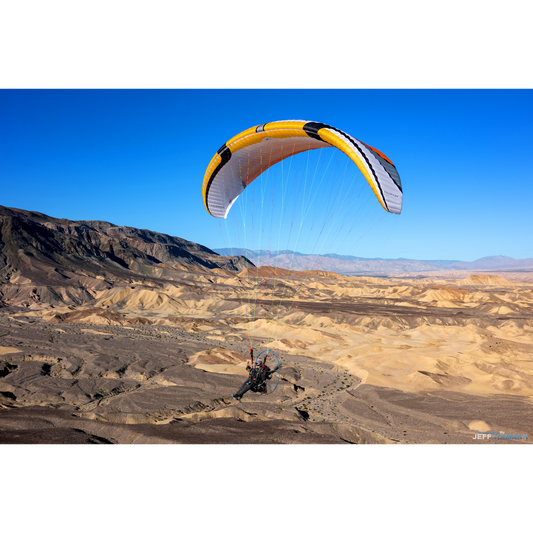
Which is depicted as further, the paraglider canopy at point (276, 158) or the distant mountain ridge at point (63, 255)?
the distant mountain ridge at point (63, 255)

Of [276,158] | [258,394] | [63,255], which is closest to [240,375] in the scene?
[258,394]

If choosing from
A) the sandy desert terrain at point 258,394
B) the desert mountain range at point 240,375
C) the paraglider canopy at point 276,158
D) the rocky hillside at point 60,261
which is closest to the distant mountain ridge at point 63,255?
the rocky hillside at point 60,261

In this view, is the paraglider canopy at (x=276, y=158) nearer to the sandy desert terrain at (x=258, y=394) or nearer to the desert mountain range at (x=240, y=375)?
the desert mountain range at (x=240, y=375)

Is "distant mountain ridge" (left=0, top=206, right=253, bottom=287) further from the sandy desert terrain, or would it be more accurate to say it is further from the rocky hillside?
the sandy desert terrain

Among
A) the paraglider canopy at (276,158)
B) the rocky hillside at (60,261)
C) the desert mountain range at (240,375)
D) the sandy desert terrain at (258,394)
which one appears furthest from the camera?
the rocky hillside at (60,261)

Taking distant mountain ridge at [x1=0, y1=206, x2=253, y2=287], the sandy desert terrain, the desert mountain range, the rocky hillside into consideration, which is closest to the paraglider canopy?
the desert mountain range
